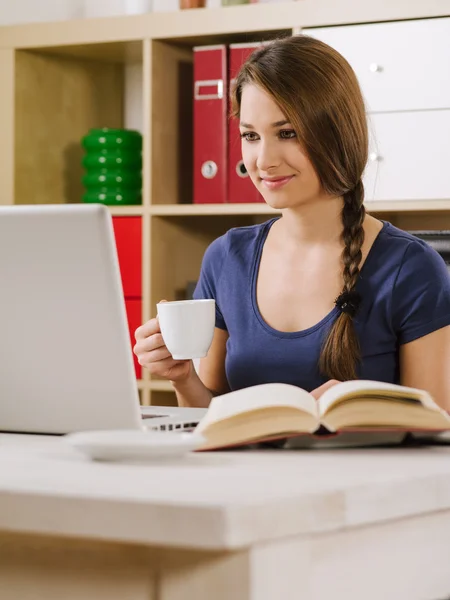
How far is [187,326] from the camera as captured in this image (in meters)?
1.37

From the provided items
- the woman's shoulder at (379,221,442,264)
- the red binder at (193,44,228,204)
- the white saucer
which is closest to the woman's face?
the woman's shoulder at (379,221,442,264)

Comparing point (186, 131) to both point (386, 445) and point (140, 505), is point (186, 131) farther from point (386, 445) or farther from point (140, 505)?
point (140, 505)

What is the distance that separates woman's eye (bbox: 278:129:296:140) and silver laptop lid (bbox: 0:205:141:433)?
751 millimetres

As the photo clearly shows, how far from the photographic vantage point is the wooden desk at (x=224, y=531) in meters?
0.80

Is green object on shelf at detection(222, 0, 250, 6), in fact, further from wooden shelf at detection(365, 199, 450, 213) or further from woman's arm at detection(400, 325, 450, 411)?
woman's arm at detection(400, 325, 450, 411)

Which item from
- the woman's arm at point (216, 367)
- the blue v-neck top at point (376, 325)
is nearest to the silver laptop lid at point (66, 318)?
the blue v-neck top at point (376, 325)

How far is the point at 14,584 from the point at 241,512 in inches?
8.8

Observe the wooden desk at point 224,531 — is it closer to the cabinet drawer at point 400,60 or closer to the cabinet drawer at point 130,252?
the cabinet drawer at point 400,60

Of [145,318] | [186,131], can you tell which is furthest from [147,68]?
[145,318]

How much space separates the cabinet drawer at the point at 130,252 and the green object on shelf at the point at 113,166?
11cm

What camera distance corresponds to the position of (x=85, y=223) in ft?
3.63

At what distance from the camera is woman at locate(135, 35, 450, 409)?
1762 mm

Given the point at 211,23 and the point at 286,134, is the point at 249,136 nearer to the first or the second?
the point at 286,134

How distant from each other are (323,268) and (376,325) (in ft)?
0.46
